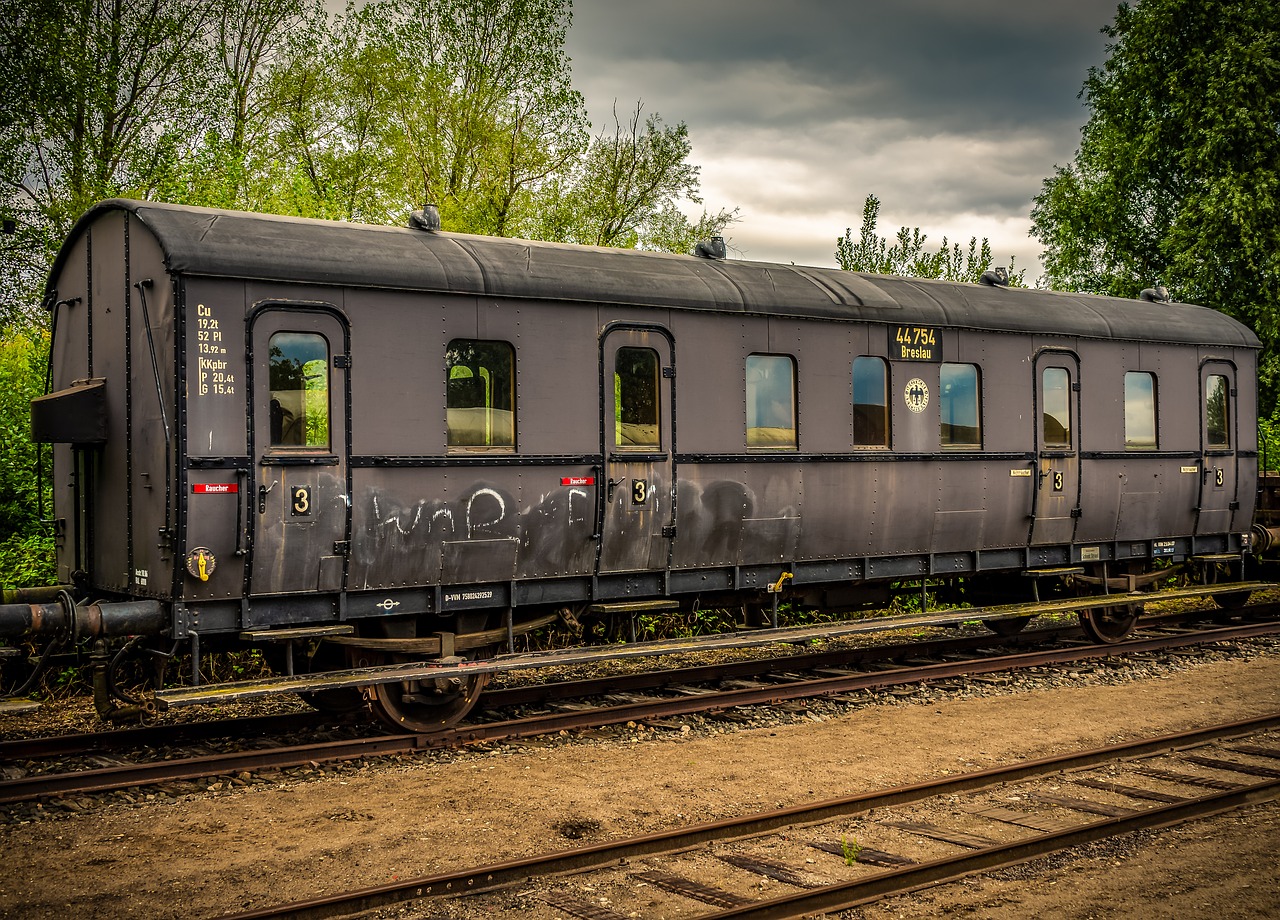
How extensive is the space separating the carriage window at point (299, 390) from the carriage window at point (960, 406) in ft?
21.9

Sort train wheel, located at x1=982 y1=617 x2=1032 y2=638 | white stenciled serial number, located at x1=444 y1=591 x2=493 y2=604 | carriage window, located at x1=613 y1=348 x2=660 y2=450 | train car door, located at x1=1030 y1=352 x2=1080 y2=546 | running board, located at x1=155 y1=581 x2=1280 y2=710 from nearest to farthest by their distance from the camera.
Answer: running board, located at x1=155 y1=581 x2=1280 y2=710 < white stenciled serial number, located at x1=444 y1=591 x2=493 y2=604 < carriage window, located at x1=613 y1=348 x2=660 y2=450 < train car door, located at x1=1030 y1=352 x2=1080 y2=546 < train wheel, located at x1=982 y1=617 x2=1032 y2=638

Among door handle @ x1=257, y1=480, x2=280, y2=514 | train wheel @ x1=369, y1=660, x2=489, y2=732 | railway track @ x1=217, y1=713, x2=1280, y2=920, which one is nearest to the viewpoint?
railway track @ x1=217, y1=713, x2=1280, y2=920

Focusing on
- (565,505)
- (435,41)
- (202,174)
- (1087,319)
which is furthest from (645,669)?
(435,41)

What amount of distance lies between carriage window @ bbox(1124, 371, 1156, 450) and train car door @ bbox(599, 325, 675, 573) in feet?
22.2

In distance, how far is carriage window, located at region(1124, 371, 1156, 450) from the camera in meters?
13.8

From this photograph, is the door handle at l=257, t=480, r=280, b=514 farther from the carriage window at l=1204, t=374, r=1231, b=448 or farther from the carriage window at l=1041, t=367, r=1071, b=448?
the carriage window at l=1204, t=374, r=1231, b=448

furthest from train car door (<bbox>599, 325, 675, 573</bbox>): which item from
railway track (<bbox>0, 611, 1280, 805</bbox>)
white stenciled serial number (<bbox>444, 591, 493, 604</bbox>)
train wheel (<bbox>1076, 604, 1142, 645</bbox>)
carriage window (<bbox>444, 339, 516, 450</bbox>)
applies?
train wheel (<bbox>1076, 604, 1142, 645</bbox>)

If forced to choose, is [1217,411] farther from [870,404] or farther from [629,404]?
[629,404]

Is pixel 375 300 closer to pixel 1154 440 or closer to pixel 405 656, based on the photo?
pixel 405 656

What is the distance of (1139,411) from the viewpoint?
13945 millimetres

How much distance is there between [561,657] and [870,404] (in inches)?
174

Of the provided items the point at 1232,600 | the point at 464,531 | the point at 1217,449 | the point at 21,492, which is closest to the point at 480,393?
the point at 464,531

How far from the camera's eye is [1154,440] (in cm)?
1411

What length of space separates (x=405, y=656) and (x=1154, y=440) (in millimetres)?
9876
